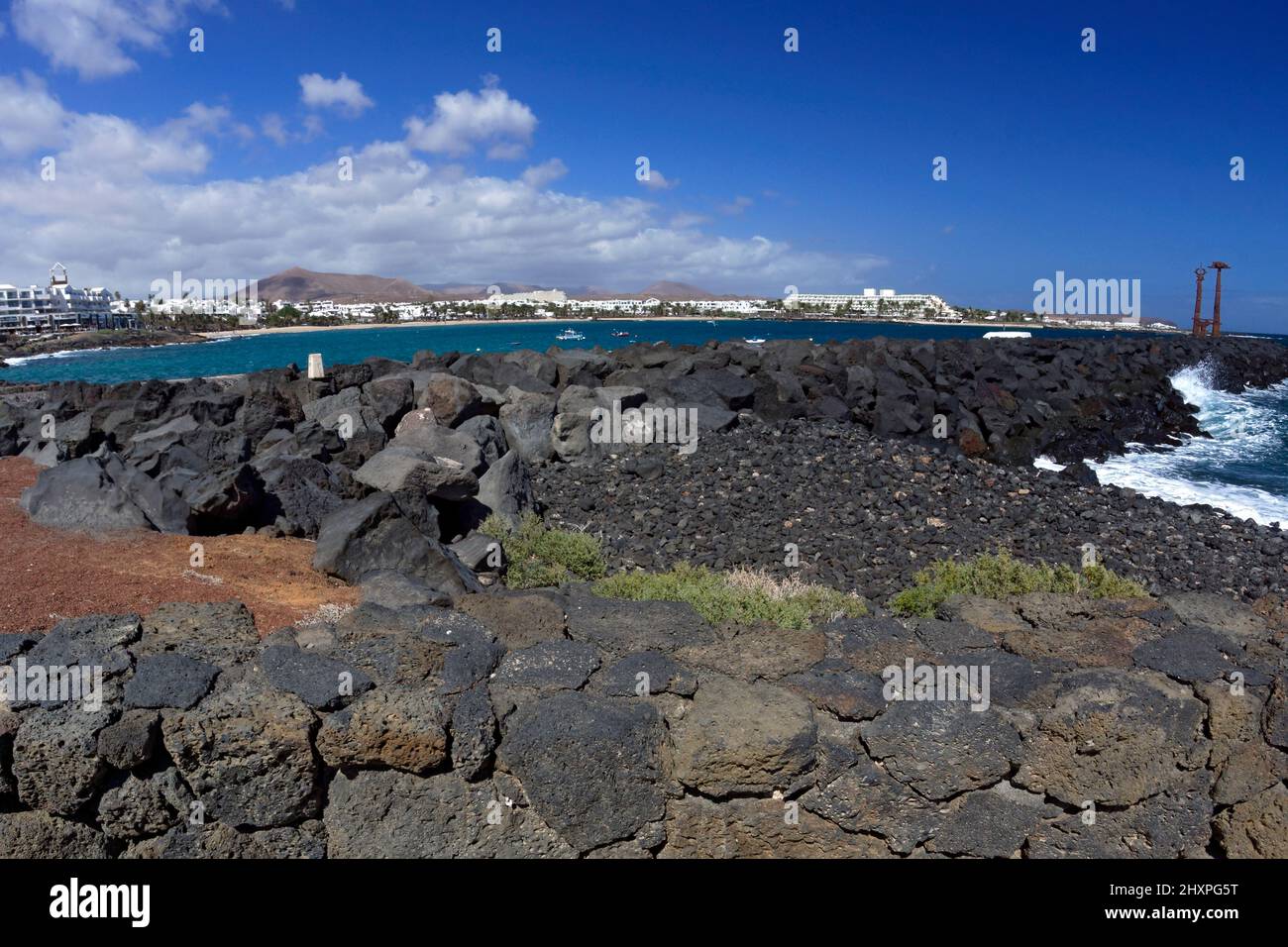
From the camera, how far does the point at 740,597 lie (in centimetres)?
526

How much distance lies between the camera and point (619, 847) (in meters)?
3.32

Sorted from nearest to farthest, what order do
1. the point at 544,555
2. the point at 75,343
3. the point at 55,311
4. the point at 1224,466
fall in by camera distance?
the point at 544,555 → the point at 1224,466 → the point at 75,343 → the point at 55,311

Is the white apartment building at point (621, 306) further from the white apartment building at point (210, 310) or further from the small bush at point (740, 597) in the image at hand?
the small bush at point (740, 597)

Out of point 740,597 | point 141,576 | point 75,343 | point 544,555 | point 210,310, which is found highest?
point 210,310

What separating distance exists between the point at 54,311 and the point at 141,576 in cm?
14752

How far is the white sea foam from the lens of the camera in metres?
15.1

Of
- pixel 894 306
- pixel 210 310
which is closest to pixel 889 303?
pixel 894 306

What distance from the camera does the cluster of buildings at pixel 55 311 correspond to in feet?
371

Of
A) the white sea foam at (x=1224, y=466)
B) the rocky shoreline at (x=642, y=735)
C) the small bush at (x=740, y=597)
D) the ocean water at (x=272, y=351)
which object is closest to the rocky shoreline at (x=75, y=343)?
the ocean water at (x=272, y=351)

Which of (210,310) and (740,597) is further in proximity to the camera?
(210,310)
